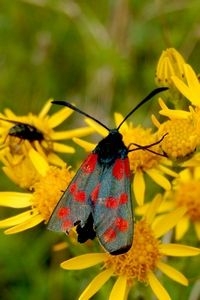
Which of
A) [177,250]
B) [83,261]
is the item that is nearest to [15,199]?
[83,261]

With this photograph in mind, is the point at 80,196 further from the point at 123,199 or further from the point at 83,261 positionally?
the point at 83,261

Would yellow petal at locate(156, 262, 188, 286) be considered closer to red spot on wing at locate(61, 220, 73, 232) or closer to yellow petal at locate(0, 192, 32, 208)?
red spot on wing at locate(61, 220, 73, 232)

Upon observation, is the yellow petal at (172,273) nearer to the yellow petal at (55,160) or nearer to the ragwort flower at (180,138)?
the ragwort flower at (180,138)

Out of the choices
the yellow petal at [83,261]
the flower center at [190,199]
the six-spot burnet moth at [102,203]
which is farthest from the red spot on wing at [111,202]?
the flower center at [190,199]

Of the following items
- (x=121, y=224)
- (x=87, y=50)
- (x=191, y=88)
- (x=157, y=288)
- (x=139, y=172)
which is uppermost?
(x=87, y=50)

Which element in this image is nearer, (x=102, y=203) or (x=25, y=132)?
(x=102, y=203)

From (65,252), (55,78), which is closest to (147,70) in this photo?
(55,78)

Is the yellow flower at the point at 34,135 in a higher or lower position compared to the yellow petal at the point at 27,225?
higher
